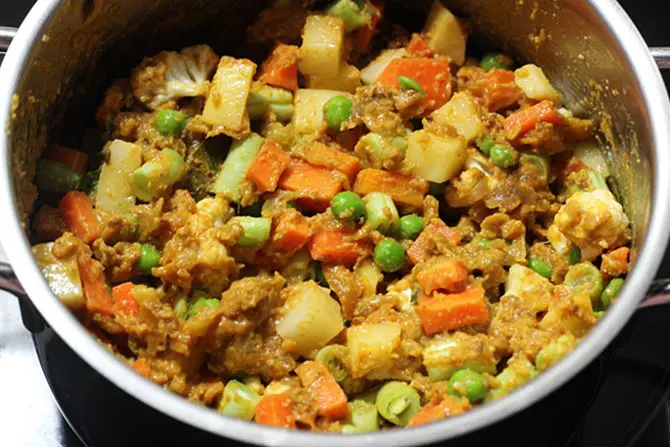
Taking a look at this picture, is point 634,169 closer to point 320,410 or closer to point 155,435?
point 320,410

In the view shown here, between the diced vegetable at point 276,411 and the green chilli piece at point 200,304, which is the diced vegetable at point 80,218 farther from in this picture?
the diced vegetable at point 276,411

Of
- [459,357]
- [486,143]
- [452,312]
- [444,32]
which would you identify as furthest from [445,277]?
[444,32]

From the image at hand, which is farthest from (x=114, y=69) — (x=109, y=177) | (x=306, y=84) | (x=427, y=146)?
(x=427, y=146)

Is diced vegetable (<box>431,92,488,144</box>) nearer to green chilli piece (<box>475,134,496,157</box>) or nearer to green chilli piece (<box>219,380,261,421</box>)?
green chilli piece (<box>475,134,496,157</box>)

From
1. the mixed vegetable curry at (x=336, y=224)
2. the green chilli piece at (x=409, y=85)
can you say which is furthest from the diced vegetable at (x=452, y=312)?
the green chilli piece at (x=409, y=85)

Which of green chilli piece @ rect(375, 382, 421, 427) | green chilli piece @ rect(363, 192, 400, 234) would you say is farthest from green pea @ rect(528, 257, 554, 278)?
green chilli piece @ rect(375, 382, 421, 427)

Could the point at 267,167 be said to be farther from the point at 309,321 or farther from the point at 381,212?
the point at 309,321
